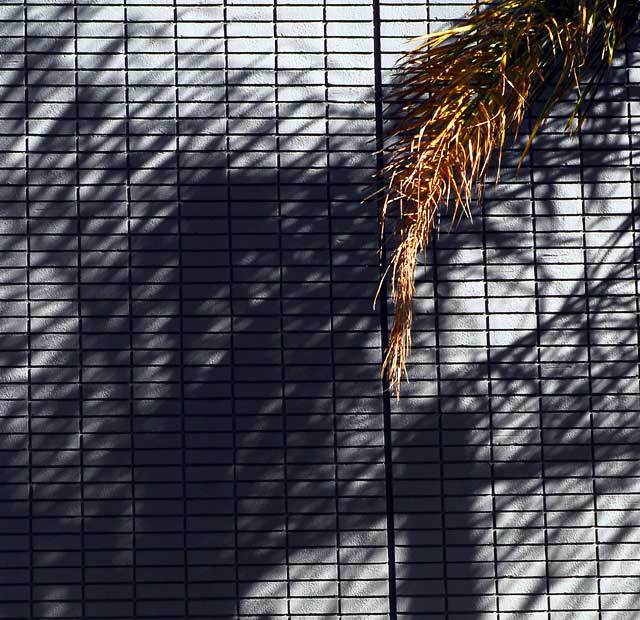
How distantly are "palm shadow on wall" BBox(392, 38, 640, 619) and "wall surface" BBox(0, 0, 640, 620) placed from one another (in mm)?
10

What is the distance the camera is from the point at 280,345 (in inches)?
141

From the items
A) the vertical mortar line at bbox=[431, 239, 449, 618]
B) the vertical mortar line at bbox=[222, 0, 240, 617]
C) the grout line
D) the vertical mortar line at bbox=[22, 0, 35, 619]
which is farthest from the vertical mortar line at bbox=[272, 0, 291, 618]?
the vertical mortar line at bbox=[22, 0, 35, 619]

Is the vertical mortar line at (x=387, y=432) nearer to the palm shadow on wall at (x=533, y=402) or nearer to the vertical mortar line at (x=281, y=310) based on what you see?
the palm shadow on wall at (x=533, y=402)

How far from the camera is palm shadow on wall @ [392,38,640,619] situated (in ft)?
11.8

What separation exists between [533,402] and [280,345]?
1180 mm

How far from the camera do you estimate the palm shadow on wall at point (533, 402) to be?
11.8 feet

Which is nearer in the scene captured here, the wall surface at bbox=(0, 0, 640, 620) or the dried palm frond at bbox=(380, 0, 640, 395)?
the dried palm frond at bbox=(380, 0, 640, 395)

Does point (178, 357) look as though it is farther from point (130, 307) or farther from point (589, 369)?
point (589, 369)

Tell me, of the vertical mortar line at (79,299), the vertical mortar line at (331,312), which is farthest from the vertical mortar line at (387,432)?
→ the vertical mortar line at (79,299)

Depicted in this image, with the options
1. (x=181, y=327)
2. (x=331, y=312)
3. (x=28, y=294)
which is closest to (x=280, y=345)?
(x=331, y=312)

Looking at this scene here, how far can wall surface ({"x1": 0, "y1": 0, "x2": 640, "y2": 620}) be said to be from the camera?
3549mm

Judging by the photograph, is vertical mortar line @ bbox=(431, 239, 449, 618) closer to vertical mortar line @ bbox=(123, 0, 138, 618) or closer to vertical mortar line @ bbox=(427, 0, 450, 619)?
vertical mortar line @ bbox=(427, 0, 450, 619)

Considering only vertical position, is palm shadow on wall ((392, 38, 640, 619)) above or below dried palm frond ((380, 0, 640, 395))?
below

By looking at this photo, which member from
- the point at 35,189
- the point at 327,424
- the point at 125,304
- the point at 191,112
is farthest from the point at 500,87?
the point at 35,189
